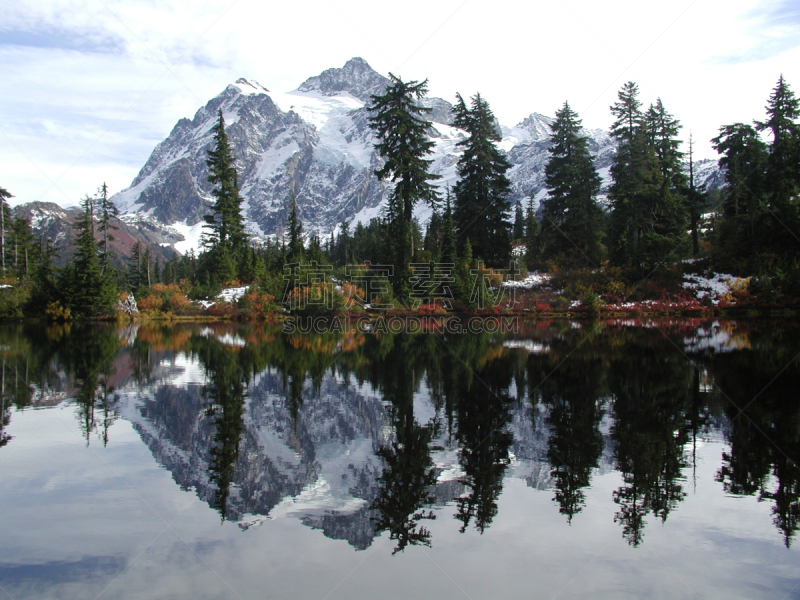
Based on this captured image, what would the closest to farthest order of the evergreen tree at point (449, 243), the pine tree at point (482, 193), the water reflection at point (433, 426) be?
the water reflection at point (433, 426) → the evergreen tree at point (449, 243) → the pine tree at point (482, 193)

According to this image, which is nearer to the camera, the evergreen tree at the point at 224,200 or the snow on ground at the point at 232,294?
the snow on ground at the point at 232,294

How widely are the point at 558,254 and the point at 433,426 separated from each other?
3865cm

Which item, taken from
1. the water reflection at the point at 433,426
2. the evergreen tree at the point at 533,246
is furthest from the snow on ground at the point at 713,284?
the water reflection at the point at 433,426

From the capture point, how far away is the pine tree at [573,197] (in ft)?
134

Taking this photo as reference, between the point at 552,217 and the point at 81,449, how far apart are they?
4148 centimetres

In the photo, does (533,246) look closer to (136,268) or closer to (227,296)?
(227,296)

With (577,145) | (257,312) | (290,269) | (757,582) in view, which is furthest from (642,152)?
(757,582)

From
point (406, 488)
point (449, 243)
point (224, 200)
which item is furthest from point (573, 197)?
point (406, 488)

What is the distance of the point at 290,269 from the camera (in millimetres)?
40812

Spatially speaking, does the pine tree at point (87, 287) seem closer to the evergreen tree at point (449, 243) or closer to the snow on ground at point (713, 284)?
the evergreen tree at point (449, 243)

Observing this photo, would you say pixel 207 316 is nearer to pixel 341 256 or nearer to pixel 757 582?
pixel 757 582

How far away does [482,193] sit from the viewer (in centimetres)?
4200

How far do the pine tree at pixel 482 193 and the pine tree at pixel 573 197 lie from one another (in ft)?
13.7

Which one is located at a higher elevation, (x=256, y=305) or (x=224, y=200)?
(x=224, y=200)
